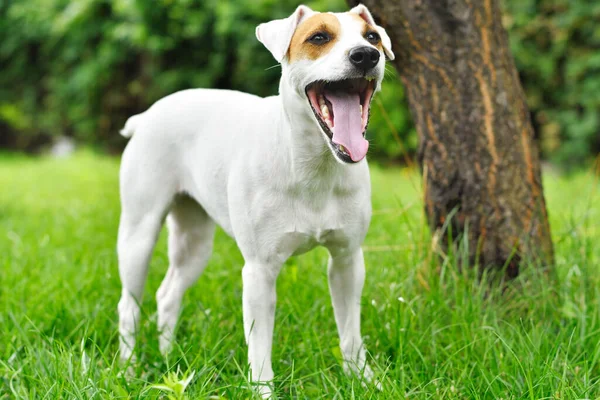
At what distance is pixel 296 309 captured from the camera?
134 inches

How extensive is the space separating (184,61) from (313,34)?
7.67m

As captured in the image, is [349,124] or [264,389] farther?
[264,389]

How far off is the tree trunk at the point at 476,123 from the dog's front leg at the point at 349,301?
29.8 inches

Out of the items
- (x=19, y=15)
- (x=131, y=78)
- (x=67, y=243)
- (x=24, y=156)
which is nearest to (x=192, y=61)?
(x=131, y=78)

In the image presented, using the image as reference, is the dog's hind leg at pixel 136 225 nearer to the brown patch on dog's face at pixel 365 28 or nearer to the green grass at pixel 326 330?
the green grass at pixel 326 330

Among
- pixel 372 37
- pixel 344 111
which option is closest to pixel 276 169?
pixel 344 111

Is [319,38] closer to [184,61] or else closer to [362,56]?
[362,56]

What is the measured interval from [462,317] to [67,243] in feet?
10.5

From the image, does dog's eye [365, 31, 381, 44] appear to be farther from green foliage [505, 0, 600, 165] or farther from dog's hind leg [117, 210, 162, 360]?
green foliage [505, 0, 600, 165]

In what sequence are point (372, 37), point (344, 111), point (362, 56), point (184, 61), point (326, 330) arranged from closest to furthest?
point (362, 56)
point (344, 111)
point (372, 37)
point (326, 330)
point (184, 61)

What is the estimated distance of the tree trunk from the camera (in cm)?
339

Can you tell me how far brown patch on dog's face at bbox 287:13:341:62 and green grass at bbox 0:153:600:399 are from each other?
3.67ft

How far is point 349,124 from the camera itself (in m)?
2.46

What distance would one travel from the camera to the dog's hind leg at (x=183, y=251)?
3527 millimetres
